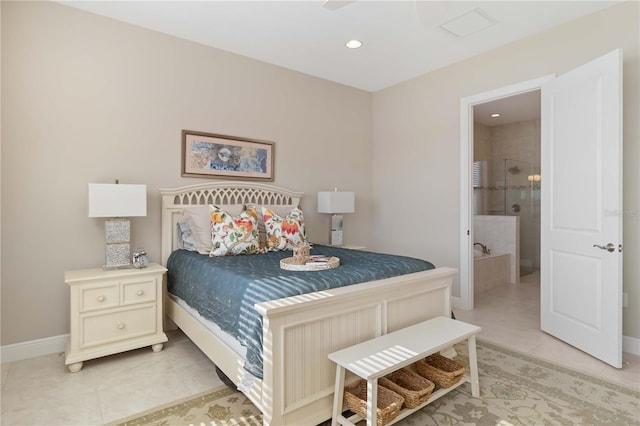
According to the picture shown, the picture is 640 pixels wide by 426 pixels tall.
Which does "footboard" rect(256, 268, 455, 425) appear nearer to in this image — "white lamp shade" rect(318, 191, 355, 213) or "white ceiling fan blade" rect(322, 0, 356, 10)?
"white ceiling fan blade" rect(322, 0, 356, 10)

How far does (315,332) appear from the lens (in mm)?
1852

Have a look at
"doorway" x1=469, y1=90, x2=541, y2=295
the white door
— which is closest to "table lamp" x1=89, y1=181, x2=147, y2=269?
the white door

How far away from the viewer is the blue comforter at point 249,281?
6.00 ft

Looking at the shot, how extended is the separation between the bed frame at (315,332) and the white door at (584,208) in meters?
1.18

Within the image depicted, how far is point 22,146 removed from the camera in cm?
271

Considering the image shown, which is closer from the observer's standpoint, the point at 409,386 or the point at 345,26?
the point at 409,386

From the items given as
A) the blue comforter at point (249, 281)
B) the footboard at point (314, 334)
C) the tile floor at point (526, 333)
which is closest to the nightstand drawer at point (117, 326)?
the blue comforter at point (249, 281)

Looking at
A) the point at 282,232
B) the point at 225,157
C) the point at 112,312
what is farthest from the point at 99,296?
the point at 225,157

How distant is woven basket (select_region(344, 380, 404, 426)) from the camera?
1.72 metres

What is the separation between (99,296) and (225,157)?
1.75 m

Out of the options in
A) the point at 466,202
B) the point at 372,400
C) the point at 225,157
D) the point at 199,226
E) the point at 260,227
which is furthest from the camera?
the point at 466,202

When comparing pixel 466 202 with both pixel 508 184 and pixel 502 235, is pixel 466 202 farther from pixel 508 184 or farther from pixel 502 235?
pixel 508 184

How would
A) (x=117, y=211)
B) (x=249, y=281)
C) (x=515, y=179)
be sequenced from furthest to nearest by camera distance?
(x=515, y=179) → (x=117, y=211) → (x=249, y=281)

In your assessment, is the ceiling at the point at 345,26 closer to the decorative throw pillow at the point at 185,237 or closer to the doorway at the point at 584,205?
the doorway at the point at 584,205
